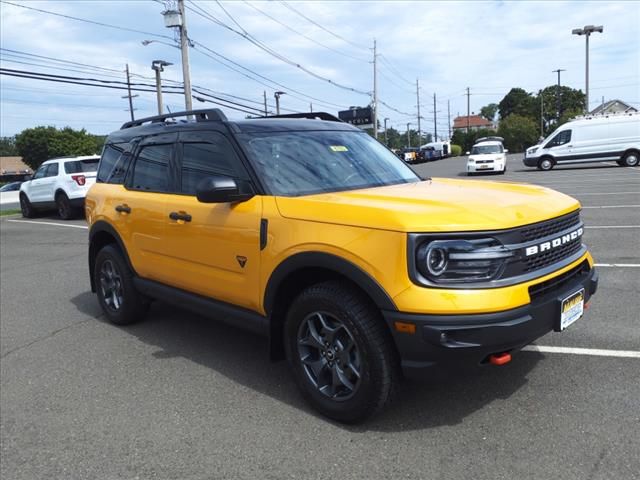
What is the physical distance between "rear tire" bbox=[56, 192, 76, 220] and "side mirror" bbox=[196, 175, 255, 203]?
1314 cm

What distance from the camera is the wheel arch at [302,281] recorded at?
2.96 m

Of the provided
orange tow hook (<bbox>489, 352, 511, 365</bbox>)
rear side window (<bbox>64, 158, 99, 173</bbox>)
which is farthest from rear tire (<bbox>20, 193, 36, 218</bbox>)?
orange tow hook (<bbox>489, 352, 511, 365</bbox>)

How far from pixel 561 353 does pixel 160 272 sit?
3228mm

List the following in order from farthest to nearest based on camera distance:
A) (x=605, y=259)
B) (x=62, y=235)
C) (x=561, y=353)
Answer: (x=62, y=235) < (x=605, y=259) < (x=561, y=353)

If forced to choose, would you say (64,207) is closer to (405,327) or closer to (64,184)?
(64,184)

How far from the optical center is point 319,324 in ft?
11.1

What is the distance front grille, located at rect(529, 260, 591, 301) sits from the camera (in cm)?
300

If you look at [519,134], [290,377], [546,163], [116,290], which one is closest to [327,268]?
[290,377]

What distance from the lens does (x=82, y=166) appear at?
50.3 feet

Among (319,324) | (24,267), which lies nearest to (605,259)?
(319,324)

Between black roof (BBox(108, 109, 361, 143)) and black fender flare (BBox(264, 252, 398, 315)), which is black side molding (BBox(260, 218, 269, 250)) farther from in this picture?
black roof (BBox(108, 109, 361, 143))

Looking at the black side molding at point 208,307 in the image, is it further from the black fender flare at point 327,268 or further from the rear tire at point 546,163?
the rear tire at point 546,163

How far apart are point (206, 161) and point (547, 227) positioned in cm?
245

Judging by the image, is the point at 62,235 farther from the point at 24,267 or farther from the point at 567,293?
the point at 567,293
